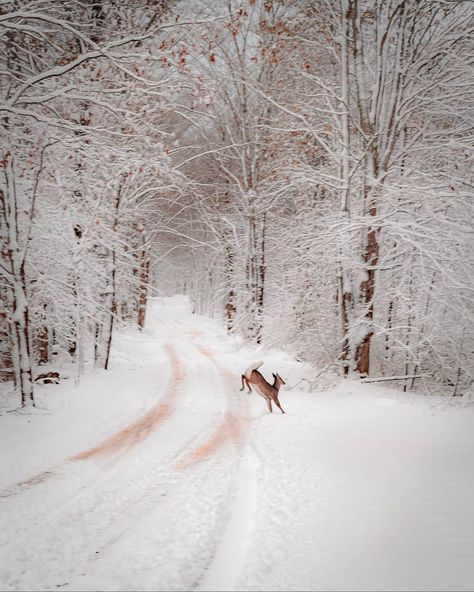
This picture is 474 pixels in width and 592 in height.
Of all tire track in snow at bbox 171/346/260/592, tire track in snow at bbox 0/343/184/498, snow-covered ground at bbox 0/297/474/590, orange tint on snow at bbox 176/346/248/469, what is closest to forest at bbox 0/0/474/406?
snow-covered ground at bbox 0/297/474/590

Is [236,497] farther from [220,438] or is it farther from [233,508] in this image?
[220,438]

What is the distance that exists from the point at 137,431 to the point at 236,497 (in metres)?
3.32

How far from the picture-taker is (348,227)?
10.4m

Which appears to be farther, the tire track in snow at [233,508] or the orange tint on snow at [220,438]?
the orange tint on snow at [220,438]

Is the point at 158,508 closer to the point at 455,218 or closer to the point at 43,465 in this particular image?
the point at 43,465

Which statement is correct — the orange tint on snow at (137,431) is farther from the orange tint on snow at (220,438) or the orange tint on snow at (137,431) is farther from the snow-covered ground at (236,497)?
the orange tint on snow at (220,438)

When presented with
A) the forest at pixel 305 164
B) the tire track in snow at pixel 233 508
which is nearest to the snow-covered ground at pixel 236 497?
the tire track in snow at pixel 233 508

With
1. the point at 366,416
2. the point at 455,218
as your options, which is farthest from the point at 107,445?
the point at 455,218

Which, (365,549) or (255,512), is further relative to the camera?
(255,512)

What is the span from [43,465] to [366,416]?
6331 millimetres

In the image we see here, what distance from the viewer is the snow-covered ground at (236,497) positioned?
3266 mm

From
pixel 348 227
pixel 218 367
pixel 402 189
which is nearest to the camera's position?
pixel 402 189

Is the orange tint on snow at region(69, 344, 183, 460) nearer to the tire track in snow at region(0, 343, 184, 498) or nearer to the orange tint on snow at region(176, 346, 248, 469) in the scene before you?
the tire track in snow at region(0, 343, 184, 498)

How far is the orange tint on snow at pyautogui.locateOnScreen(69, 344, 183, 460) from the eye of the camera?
6.34 meters
